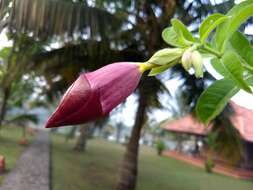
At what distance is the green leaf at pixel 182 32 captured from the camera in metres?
0.39

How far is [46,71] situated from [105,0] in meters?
1.72

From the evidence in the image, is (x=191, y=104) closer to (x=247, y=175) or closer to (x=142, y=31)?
(x=142, y=31)

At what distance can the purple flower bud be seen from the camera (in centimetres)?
31

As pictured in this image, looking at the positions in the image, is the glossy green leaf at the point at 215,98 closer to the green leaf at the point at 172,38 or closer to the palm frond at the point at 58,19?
the green leaf at the point at 172,38

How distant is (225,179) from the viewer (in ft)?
33.5

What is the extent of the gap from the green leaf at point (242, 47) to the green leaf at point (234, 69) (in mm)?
47

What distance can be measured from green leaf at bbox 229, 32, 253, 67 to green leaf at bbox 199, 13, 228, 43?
0.13ft

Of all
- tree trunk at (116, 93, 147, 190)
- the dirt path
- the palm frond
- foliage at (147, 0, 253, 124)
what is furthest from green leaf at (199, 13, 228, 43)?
the dirt path

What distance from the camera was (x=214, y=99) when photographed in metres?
0.41

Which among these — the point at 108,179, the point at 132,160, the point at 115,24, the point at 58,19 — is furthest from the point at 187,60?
the point at 108,179

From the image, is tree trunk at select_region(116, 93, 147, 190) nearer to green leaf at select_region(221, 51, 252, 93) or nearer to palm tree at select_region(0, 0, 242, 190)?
palm tree at select_region(0, 0, 242, 190)

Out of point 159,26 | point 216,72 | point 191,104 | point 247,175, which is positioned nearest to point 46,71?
point 159,26

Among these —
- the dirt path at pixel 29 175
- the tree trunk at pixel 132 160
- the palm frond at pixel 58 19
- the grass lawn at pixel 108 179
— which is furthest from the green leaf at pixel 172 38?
the grass lawn at pixel 108 179

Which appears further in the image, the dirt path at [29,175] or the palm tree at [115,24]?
the dirt path at [29,175]
